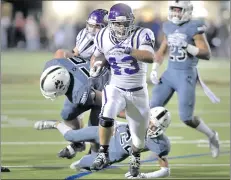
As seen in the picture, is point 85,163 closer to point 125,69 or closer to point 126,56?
point 125,69

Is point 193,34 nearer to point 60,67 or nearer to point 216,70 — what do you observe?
point 60,67

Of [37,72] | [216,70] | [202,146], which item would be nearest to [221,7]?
[216,70]

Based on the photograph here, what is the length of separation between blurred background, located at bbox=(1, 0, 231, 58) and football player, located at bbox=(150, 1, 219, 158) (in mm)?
13901

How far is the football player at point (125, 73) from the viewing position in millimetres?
4840

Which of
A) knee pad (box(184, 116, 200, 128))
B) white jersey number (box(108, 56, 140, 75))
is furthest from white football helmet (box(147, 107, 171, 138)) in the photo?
knee pad (box(184, 116, 200, 128))

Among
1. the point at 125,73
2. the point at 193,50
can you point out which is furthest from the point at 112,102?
the point at 193,50

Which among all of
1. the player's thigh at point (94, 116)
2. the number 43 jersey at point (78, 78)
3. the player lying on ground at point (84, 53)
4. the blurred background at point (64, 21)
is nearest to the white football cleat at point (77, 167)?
the player lying on ground at point (84, 53)

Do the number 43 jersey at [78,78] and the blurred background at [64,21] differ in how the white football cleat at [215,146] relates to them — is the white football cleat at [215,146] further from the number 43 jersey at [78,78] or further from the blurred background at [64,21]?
the blurred background at [64,21]

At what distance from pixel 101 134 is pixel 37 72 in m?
11.2

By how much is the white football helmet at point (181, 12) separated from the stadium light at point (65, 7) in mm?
21159

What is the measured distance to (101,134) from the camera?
17.0 feet

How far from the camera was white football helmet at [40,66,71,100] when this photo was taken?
5.29 metres

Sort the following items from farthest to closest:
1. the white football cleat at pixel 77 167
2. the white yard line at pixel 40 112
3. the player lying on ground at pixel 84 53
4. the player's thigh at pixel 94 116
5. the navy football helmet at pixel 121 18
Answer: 1. the white yard line at pixel 40 112
2. the player's thigh at pixel 94 116
3. the white football cleat at pixel 77 167
4. the player lying on ground at pixel 84 53
5. the navy football helmet at pixel 121 18

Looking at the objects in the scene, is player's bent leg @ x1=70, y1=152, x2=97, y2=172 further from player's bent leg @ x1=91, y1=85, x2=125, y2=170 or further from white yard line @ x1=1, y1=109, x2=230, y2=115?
white yard line @ x1=1, y1=109, x2=230, y2=115
